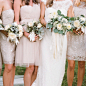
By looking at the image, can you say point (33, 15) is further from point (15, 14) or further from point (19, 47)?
point (19, 47)

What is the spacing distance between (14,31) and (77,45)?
5.41 feet

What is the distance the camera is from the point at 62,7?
3984 mm

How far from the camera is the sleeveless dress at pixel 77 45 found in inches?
169

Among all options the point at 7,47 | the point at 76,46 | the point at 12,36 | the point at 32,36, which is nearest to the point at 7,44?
the point at 7,47

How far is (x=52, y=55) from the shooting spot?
394 cm

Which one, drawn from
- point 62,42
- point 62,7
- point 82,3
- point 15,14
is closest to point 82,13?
point 82,3

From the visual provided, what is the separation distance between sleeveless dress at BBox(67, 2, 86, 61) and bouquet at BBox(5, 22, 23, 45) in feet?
4.60

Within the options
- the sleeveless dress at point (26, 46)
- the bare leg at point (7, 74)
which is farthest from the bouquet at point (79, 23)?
the bare leg at point (7, 74)

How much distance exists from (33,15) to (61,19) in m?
0.59

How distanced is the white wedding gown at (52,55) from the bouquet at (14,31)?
2.09ft

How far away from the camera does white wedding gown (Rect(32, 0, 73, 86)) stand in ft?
12.6

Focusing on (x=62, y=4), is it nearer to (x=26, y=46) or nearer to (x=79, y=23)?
(x=79, y=23)

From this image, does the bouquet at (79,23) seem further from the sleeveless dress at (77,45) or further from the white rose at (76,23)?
the sleeveless dress at (77,45)

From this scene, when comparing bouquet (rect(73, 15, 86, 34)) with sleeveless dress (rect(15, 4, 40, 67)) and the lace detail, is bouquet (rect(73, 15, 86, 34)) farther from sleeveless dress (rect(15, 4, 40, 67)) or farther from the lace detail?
sleeveless dress (rect(15, 4, 40, 67))
